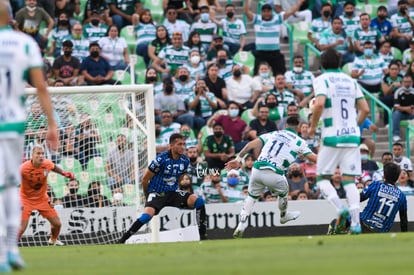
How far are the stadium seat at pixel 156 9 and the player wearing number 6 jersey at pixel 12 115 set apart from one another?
54.3 ft

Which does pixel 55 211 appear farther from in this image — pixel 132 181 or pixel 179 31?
pixel 179 31

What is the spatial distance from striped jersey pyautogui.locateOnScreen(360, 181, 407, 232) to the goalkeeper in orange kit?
185 inches

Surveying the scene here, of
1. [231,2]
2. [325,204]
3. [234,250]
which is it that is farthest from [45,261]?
[231,2]

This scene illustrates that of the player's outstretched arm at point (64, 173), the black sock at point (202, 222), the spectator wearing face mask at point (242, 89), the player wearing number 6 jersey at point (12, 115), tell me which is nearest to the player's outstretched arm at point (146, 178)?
the black sock at point (202, 222)

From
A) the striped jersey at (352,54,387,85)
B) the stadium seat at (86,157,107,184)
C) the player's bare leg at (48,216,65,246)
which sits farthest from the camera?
the striped jersey at (352,54,387,85)

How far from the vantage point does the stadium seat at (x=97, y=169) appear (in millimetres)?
19531

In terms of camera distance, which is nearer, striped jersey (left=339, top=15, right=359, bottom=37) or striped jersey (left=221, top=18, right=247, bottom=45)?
striped jersey (left=221, top=18, right=247, bottom=45)

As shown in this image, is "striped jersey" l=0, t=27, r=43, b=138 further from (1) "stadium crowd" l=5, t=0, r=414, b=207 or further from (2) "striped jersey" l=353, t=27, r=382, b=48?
(2) "striped jersey" l=353, t=27, r=382, b=48

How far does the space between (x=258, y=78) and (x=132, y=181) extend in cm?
586

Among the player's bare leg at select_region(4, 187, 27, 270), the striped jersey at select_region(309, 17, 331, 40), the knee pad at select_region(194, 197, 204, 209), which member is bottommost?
the knee pad at select_region(194, 197, 204, 209)

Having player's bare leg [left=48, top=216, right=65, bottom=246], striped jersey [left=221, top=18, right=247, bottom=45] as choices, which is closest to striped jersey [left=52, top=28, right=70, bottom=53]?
striped jersey [left=221, top=18, right=247, bottom=45]

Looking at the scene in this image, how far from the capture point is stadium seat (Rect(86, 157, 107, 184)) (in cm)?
1953

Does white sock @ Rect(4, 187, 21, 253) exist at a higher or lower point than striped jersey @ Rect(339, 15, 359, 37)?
higher

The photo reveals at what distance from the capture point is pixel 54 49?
80.0ft
